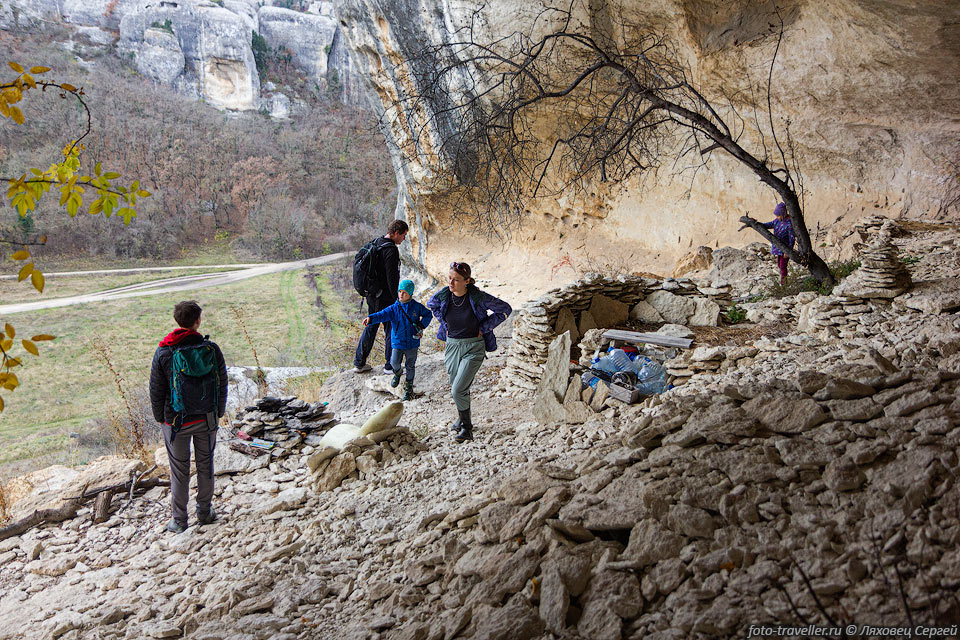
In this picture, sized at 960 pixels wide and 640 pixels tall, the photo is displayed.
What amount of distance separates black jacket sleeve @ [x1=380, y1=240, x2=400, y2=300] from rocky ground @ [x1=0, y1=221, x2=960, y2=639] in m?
1.92

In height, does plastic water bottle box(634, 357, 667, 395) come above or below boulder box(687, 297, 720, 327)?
below

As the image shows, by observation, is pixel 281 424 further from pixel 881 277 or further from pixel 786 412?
pixel 881 277

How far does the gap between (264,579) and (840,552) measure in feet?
8.25

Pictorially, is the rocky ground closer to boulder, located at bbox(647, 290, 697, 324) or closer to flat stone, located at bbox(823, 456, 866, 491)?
flat stone, located at bbox(823, 456, 866, 491)

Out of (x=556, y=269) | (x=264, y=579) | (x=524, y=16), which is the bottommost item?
(x=264, y=579)

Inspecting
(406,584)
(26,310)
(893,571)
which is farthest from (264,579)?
(26,310)

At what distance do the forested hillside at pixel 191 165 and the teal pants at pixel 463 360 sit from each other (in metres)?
21.7

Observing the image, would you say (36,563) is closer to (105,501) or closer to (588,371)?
(105,501)

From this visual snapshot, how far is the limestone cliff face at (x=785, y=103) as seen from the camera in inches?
260

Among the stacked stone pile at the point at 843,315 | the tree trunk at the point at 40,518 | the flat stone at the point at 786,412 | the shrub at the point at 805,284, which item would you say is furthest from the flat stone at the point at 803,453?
the tree trunk at the point at 40,518

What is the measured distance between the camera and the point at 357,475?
4.11 m

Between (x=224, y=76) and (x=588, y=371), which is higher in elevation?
(x=224, y=76)

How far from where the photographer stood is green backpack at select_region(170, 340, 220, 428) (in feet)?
11.0

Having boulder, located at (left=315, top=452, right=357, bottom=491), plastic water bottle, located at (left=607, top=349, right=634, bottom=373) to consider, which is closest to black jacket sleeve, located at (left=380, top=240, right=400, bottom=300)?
boulder, located at (left=315, top=452, right=357, bottom=491)
